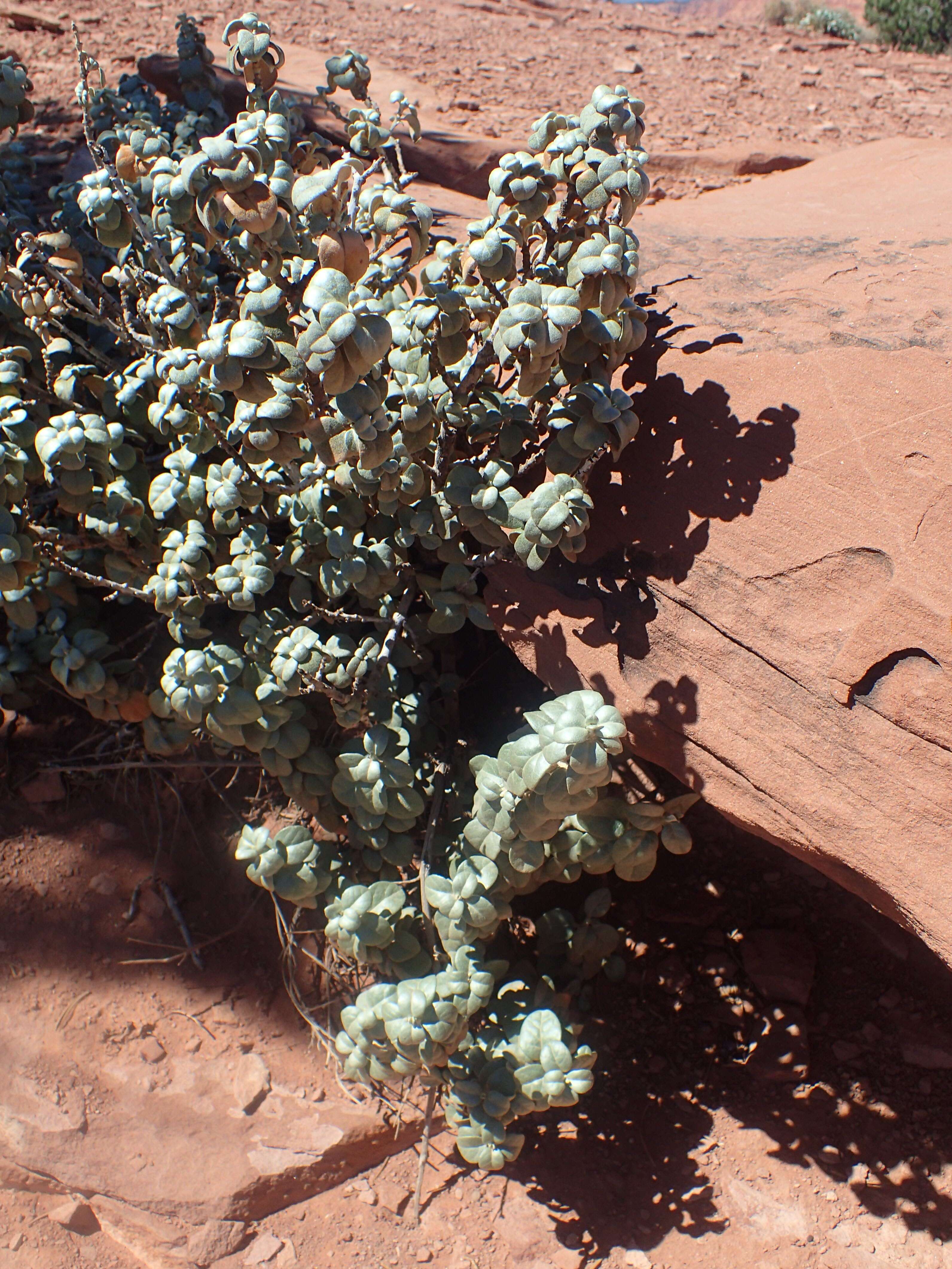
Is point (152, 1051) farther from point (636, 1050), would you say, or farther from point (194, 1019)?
point (636, 1050)

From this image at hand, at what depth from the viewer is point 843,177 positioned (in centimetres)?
332

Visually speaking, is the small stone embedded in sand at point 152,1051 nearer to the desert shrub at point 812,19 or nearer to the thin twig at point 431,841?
the thin twig at point 431,841

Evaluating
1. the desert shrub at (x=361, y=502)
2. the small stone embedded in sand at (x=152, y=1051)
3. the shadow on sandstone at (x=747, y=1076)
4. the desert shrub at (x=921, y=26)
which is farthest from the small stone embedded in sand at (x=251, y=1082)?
the desert shrub at (x=921, y=26)

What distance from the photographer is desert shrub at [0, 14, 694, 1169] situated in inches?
63.7

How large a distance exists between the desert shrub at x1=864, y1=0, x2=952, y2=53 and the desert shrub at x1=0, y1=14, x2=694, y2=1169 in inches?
277

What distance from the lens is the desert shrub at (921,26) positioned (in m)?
7.47

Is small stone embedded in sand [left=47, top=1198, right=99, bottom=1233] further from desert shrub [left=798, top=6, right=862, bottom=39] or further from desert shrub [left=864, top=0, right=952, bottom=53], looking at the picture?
desert shrub [left=864, top=0, right=952, bottom=53]

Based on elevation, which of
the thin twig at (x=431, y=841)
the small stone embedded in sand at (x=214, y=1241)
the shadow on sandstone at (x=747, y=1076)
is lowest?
the small stone embedded in sand at (x=214, y=1241)

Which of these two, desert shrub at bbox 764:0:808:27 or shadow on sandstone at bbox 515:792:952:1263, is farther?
desert shrub at bbox 764:0:808:27

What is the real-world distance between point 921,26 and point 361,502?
8.33 metres

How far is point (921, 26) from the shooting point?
7746 mm

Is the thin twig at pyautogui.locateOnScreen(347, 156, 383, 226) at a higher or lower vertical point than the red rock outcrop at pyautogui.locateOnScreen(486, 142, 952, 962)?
higher

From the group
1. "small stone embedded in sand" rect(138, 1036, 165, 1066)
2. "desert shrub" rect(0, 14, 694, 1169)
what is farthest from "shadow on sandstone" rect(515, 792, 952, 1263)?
"small stone embedded in sand" rect(138, 1036, 165, 1066)

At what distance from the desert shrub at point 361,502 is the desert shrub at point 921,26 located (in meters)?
7.03
